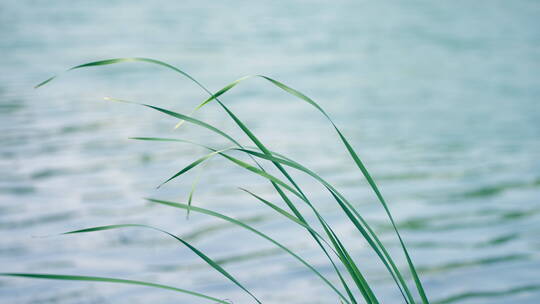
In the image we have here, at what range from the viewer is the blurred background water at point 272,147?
2217mm

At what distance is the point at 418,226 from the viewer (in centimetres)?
262

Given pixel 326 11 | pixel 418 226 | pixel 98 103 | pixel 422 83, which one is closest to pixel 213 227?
pixel 418 226

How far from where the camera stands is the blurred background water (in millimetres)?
2217

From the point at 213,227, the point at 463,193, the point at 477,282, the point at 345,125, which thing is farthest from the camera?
the point at 345,125

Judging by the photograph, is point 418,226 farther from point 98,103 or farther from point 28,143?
point 98,103

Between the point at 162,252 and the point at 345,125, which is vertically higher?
the point at 345,125

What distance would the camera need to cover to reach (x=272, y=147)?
3.50 meters

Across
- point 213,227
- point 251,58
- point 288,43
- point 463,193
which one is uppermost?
point 288,43

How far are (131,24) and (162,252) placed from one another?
4954mm

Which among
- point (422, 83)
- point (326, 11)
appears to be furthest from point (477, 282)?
point (326, 11)

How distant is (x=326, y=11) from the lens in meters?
8.51

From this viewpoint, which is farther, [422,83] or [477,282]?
[422,83]

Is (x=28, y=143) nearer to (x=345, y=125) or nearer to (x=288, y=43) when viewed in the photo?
(x=345, y=125)

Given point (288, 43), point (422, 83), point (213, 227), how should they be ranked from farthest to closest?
1. point (288, 43)
2. point (422, 83)
3. point (213, 227)
